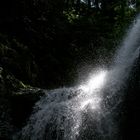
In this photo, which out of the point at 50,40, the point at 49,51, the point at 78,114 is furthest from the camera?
the point at 50,40

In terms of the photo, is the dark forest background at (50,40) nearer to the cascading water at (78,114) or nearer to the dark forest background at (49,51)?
the dark forest background at (49,51)

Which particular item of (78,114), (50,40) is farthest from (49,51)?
(78,114)

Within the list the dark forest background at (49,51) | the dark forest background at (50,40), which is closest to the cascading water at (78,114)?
the dark forest background at (49,51)

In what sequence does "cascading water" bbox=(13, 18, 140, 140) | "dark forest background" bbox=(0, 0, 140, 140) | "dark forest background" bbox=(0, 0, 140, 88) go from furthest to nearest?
"dark forest background" bbox=(0, 0, 140, 88) → "dark forest background" bbox=(0, 0, 140, 140) → "cascading water" bbox=(13, 18, 140, 140)

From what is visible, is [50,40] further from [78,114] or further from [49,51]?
[78,114]

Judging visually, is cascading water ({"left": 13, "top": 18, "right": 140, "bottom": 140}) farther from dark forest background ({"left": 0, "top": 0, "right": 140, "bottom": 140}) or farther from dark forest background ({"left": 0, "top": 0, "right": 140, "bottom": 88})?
dark forest background ({"left": 0, "top": 0, "right": 140, "bottom": 88})

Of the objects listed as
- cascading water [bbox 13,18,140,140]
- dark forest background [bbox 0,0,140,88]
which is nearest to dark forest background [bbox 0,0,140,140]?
dark forest background [bbox 0,0,140,88]

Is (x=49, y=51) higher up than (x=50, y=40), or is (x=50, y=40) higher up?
(x=50, y=40)

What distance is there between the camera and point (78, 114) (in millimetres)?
12125

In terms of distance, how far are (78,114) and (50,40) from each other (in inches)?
358

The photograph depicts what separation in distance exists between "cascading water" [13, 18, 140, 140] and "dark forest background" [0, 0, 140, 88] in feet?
10.7

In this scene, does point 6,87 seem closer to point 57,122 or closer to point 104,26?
point 57,122

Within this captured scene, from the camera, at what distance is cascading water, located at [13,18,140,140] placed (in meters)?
11.3

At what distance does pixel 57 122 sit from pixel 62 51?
9.09m
